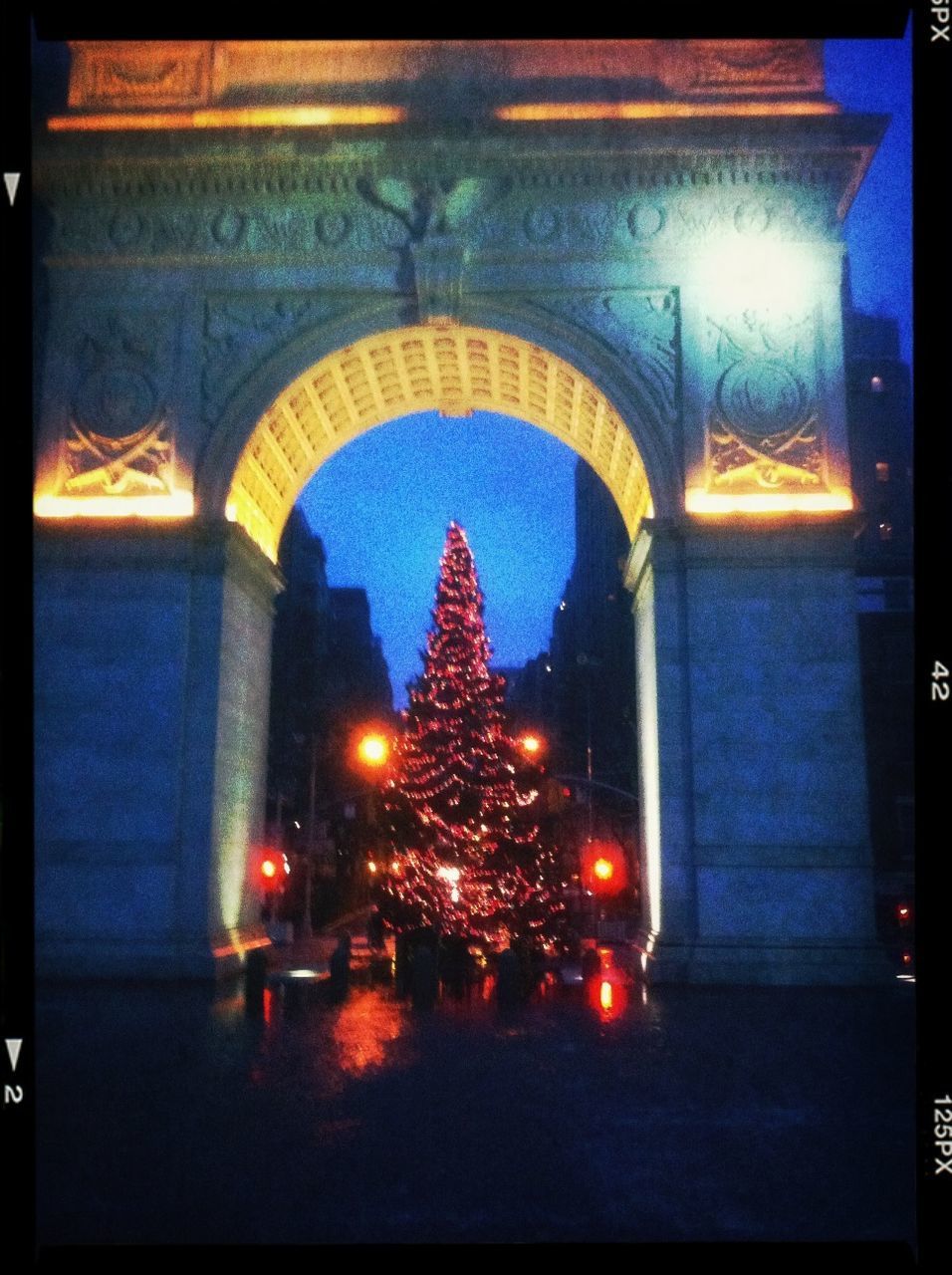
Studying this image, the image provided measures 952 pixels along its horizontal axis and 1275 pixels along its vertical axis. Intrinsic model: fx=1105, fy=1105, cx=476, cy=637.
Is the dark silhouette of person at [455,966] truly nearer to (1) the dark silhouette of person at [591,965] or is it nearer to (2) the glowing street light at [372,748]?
(1) the dark silhouette of person at [591,965]

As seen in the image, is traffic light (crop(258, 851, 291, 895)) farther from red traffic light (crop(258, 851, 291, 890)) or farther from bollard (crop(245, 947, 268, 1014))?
bollard (crop(245, 947, 268, 1014))

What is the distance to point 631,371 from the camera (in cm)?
1955

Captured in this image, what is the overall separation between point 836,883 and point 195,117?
17.0 meters

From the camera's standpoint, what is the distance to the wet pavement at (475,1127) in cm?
650

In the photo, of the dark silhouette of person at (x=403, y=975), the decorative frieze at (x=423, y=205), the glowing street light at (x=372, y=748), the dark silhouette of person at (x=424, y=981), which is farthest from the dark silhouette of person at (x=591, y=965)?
the decorative frieze at (x=423, y=205)

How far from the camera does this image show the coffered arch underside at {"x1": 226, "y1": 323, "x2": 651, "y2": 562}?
67.1ft

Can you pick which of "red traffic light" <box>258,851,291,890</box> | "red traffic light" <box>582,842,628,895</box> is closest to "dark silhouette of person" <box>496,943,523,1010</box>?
"red traffic light" <box>582,842,628,895</box>

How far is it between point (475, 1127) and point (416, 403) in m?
18.0

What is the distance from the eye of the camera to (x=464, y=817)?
24.2 metres

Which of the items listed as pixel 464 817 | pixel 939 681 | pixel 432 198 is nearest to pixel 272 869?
pixel 464 817

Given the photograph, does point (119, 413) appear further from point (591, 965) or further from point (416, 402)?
point (591, 965)

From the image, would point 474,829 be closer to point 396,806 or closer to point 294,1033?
point 396,806

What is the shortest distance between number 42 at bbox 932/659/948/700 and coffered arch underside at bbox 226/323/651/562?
15680mm

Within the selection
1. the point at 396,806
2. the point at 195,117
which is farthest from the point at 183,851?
the point at 195,117
